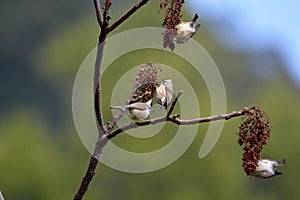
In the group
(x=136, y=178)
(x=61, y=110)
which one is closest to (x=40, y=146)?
(x=136, y=178)

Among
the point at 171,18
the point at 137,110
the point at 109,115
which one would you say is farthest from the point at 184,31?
the point at 109,115

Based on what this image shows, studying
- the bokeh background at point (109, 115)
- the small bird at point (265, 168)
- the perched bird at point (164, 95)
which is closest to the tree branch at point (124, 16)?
the perched bird at point (164, 95)

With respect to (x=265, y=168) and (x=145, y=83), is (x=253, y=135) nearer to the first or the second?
(x=265, y=168)

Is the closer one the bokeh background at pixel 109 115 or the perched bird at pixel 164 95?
the perched bird at pixel 164 95

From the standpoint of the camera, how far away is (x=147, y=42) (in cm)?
111

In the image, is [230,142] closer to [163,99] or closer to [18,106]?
[18,106]

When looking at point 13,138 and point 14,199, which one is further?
point 13,138

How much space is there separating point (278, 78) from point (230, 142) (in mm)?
3010

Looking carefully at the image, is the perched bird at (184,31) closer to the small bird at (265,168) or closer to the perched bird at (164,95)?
the perched bird at (164,95)

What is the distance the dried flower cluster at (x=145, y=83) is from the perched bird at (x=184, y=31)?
0.04m

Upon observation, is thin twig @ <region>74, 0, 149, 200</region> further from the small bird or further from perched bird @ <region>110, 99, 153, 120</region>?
the small bird

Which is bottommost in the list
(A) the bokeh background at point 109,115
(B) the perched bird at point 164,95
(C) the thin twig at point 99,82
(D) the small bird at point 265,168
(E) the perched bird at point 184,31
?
(C) the thin twig at point 99,82

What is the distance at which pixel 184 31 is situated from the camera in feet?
3.07

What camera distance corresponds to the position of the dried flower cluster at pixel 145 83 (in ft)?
3.05
